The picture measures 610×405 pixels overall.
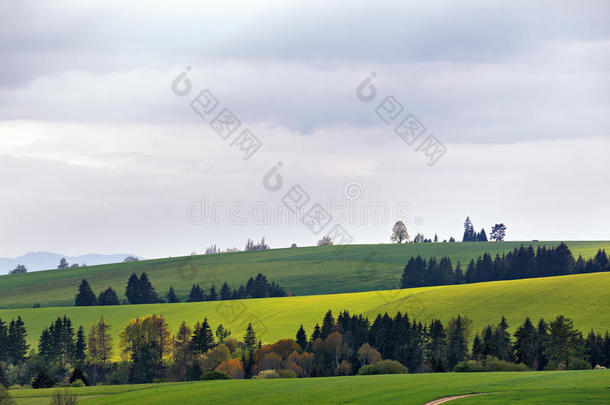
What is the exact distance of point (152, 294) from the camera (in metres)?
196

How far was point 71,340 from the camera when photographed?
138 m

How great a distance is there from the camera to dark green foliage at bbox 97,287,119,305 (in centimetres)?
19439

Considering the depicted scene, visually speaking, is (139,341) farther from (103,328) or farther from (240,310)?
(240,310)

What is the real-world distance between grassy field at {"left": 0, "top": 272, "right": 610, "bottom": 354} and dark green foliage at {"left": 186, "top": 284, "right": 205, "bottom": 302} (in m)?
15.2

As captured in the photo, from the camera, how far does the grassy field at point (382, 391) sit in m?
55.2

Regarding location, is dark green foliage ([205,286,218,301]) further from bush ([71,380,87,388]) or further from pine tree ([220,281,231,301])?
bush ([71,380,87,388])

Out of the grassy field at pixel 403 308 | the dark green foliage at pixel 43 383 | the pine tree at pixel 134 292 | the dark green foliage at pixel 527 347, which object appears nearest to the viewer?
the dark green foliage at pixel 527 347


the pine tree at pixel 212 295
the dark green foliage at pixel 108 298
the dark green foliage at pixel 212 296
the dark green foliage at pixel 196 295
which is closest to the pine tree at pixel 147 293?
the dark green foliage at pixel 108 298

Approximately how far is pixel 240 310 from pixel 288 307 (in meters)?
10.8

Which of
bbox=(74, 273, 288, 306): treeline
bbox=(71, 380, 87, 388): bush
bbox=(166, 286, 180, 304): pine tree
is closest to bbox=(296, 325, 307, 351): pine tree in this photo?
bbox=(71, 380, 87, 388): bush

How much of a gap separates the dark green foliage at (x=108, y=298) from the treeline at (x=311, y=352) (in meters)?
53.7

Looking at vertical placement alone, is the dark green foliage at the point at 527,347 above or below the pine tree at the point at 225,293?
below

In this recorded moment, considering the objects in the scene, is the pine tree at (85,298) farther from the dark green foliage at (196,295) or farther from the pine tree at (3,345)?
the pine tree at (3,345)

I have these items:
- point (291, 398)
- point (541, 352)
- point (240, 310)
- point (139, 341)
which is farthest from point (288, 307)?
point (291, 398)
